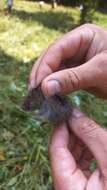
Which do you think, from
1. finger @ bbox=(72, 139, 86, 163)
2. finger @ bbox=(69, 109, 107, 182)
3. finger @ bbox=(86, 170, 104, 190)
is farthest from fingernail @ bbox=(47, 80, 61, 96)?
finger @ bbox=(86, 170, 104, 190)

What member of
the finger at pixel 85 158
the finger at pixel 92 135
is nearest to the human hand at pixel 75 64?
the finger at pixel 92 135

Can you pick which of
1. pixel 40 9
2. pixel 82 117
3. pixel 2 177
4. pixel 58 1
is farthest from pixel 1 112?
pixel 58 1

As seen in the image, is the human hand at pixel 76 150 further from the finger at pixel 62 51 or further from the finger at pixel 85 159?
the finger at pixel 62 51

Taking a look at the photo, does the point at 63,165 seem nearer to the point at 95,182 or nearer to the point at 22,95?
the point at 95,182

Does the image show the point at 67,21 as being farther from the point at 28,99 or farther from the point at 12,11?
the point at 28,99

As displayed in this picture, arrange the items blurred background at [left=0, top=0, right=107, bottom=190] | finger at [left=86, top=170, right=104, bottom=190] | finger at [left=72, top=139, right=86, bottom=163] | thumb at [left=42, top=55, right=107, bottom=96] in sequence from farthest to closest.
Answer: blurred background at [left=0, top=0, right=107, bottom=190] → finger at [left=72, top=139, right=86, bottom=163] → thumb at [left=42, top=55, right=107, bottom=96] → finger at [left=86, top=170, right=104, bottom=190]

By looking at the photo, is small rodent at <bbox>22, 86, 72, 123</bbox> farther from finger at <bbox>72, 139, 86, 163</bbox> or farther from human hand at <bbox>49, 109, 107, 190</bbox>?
finger at <bbox>72, 139, 86, 163</bbox>

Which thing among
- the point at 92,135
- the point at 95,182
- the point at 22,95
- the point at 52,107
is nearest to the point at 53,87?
the point at 52,107
